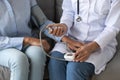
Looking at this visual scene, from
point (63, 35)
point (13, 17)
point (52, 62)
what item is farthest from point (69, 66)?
point (13, 17)

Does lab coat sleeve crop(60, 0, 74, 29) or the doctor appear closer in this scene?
the doctor

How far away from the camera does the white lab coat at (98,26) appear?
65.7 inches

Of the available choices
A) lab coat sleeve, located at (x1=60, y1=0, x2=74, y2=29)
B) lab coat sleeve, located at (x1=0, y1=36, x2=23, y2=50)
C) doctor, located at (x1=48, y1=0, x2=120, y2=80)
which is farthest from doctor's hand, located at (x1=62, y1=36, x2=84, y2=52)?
lab coat sleeve, located at (x1=0, y1=36, x2=23, y2=50)

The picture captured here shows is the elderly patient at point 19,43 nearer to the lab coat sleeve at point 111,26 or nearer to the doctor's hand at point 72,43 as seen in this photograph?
the doctor's hand at point 72,43

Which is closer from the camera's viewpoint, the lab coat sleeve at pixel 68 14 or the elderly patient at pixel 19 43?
the elderly patient at pixel 19 43

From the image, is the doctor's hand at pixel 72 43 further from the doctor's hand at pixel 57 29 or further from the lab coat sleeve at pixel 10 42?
the lab coat sleeve at pixel 10 42

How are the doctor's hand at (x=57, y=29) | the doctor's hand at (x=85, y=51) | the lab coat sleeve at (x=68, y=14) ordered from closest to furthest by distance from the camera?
the doctor's hand at (x=85, y=51) → the doctor's hand at (x=57, y=29) → the lab coat sleeve at (x=68, y=14)

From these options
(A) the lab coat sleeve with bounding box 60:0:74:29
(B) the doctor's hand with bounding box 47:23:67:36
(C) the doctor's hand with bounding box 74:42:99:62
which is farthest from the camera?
(A) the lab coat sleeve with bounding box 60:0:74:29

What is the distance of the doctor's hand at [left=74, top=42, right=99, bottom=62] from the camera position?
63.3 inches

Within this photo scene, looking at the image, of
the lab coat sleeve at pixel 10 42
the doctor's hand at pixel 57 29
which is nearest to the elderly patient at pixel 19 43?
the lab coat sleeve at pixel 10 42

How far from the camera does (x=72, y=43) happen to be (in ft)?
5.70

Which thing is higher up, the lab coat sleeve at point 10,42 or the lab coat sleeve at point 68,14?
the lab coat sleeve at point 68,14

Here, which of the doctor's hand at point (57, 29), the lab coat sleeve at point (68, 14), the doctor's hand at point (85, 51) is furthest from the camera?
the lab coat sleeve at point (68, 14)

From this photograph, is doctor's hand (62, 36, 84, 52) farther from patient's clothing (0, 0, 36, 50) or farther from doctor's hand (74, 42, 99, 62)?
patient's clothing (0, 0, 36, 50)
